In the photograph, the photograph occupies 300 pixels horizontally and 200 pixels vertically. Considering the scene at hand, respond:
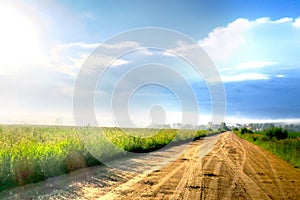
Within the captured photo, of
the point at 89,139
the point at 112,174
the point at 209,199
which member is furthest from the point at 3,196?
the point at 89,139

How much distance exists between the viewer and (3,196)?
8305 mm

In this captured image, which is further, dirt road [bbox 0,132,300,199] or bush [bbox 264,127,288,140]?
bush [bbox 264,127,288,140]

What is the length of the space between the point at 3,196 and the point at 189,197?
4887 millimetres

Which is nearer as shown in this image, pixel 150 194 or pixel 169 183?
pixel 150 194

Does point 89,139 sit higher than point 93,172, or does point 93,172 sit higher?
point 89,139

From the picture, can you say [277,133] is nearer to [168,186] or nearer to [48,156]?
[168,186]

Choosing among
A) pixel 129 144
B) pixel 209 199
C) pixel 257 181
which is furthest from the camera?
pixel 129 144

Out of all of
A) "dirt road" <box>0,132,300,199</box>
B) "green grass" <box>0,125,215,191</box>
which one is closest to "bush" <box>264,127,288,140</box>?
"green grass" <box>0,125,215,191</box>

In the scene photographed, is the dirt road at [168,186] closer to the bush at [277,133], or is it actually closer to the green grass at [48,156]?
the green grass at [48,156]

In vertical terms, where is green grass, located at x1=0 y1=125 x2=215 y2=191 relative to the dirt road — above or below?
above

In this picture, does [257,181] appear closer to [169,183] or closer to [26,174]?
[169,183]

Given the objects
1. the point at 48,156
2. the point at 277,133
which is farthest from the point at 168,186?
the point at 277,133

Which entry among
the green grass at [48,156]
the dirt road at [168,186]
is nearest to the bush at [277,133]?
the green grass at [48,156]

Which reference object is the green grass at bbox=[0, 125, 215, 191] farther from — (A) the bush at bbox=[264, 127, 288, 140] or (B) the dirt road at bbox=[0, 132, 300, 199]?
(A) the bush at bbox=[264, 127, 288, 140]
